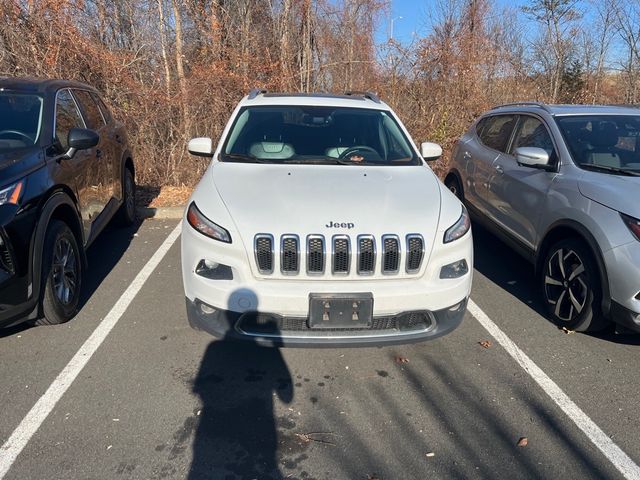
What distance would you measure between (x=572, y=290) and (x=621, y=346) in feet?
1.72

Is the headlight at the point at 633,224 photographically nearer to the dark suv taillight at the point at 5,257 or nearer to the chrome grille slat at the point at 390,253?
the chrome grille slat at the point at 390,253

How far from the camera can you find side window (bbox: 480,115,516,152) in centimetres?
527

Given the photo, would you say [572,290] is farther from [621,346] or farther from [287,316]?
[287,316]

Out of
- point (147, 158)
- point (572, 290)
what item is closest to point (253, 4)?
point (147, 158)

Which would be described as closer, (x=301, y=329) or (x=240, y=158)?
(x=301, y=329)

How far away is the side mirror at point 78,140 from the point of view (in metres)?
4.05

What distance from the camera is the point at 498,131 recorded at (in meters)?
5.53

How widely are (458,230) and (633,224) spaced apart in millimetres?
1159

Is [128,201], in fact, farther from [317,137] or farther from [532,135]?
[532,135]

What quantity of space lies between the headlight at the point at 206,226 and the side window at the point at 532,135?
9.77ft

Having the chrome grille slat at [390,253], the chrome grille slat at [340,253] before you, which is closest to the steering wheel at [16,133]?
the chrome grille slat at [340,253]

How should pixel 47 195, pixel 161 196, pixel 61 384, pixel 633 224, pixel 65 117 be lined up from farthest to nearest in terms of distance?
pixel 161 196, pixel 65 117, pixel 47 195, pixel 633 224, pixel 61 384

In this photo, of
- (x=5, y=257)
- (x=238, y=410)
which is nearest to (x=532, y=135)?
(x=238, y=410)

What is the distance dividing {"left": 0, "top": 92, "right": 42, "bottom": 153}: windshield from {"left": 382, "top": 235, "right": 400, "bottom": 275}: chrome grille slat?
9.38 feet
